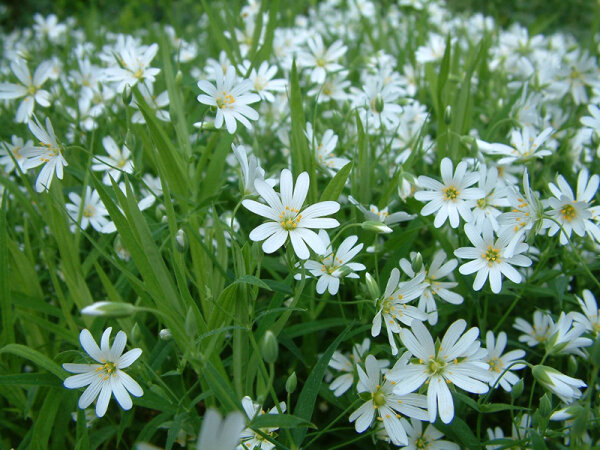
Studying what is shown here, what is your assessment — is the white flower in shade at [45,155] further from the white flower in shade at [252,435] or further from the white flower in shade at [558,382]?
the white flower in shade at [558,382]

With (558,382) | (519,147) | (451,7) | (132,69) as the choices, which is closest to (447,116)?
(519,147)

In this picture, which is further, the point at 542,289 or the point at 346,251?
the point at 542,289

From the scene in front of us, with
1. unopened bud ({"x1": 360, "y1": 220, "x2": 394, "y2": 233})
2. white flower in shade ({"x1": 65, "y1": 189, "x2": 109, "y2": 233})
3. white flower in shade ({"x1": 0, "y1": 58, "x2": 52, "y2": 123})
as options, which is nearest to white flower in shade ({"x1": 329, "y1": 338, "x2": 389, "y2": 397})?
unopened bud ({"x1": 360, "y1": 220, "x2": 394, "y2": 233})

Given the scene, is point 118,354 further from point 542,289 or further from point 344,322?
point 542,289

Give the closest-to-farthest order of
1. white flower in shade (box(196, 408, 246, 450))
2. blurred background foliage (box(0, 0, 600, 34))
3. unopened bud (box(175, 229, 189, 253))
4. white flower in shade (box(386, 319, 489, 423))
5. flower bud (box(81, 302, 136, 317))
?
white flower in shade (box(196, 408, 246, 450))
flower bud (box(81, 302, 136, 317))
white flower in shade (box(386, 319, 489, 423))
unopened bud (box(175, 229, 189, 253))
blurred background foliage (box(0, 0, 600, 34))

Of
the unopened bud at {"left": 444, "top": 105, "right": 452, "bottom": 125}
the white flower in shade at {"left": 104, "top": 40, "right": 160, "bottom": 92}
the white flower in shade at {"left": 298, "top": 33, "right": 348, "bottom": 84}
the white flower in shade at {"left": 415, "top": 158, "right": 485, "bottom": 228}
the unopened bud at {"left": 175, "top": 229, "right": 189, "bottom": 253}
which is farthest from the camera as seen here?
the white flower in shade at {"left": 298, "top": 33, "right": 348, "bottom": 84}

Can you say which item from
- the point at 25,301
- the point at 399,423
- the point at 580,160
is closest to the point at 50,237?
the point at 25,301

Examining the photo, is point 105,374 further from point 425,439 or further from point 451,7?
point 451,7

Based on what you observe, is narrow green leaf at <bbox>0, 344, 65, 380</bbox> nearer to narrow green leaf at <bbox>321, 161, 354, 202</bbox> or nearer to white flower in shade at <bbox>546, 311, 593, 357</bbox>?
narrow green leaf at <bbox>321, 161, 354, 202</bbox>
